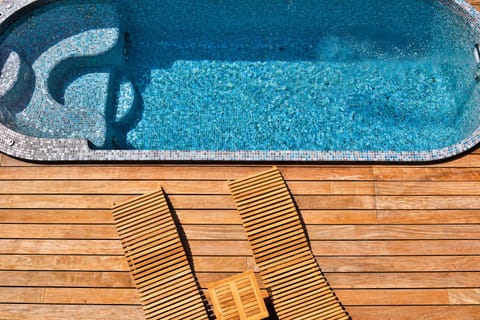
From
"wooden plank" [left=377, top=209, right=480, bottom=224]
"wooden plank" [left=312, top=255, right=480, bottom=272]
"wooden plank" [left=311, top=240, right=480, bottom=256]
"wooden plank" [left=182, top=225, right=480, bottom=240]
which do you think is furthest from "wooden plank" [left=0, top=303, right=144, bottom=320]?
"wooden plank" [left=377, top=209, right=480, bottom=224]

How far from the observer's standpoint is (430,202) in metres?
5.77

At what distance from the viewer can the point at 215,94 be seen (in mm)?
7547

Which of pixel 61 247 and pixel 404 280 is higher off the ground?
pixel 61 247

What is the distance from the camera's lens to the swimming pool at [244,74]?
7137mm

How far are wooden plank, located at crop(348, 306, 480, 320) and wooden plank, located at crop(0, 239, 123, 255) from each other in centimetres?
317

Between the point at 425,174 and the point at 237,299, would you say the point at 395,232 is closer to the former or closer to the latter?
the point at 425,174

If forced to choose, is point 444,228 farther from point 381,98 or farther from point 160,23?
point 160,23

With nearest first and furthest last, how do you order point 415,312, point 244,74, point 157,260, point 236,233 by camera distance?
point 415,312, point 157,260, point 236,233, point 244,74

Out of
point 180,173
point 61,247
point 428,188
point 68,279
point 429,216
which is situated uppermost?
point 180,173

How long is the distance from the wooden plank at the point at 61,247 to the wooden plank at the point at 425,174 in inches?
146

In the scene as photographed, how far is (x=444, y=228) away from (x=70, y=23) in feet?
22.4

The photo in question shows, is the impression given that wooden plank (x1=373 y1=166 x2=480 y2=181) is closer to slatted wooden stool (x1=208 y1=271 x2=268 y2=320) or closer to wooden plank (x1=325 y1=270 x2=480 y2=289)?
wooden plank (x1=325 y1=270 x2=480 y2=289)

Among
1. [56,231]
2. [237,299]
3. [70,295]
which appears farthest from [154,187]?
[237,299]

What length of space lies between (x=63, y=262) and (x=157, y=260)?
126 centimetres
